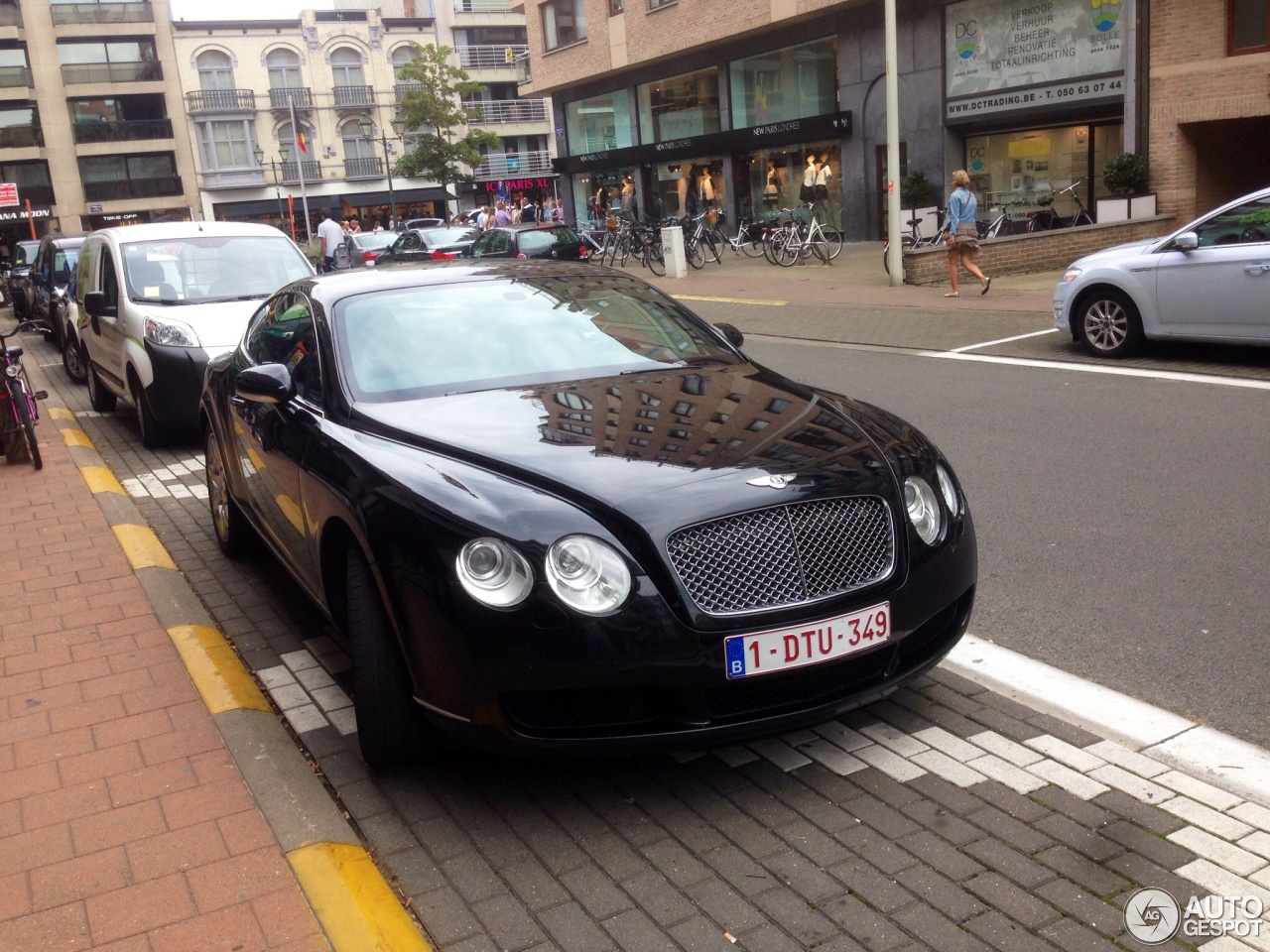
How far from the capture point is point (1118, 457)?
25.0ft

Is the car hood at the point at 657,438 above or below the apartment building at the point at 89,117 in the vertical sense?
below

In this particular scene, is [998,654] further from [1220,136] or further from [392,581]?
[1220,136]

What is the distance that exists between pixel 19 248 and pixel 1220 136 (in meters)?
24.7

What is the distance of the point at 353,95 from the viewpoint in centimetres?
6762

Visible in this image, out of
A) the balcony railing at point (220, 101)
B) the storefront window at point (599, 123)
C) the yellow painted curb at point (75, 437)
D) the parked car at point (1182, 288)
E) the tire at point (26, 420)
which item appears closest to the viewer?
the tire at point (26, 420)

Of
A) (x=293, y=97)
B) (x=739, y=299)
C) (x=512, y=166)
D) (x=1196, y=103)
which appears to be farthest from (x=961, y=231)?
(x=293, y=97)

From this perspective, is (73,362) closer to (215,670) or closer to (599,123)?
(215,670)

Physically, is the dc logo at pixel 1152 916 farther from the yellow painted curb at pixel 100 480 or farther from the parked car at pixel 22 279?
the parked car at pixel 22 279

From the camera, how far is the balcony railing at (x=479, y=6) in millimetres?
68812

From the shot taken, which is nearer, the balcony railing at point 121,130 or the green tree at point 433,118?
the green tree at point 433,118

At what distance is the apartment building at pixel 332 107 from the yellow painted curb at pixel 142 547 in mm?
59325

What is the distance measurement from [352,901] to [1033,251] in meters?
18.4

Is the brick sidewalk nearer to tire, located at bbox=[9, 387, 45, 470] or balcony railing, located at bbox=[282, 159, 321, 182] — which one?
tire, located at bbox=[9, 387, 45, 470]

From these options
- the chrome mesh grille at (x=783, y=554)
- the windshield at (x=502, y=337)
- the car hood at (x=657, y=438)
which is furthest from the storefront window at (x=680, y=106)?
the chrome mesh grille at (x=783, y=554)
